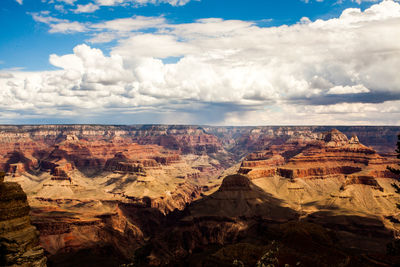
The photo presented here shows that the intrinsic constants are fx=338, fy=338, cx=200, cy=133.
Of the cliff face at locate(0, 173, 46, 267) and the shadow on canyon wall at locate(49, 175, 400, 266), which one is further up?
the cliff face at locate(0, 173, 46, 267)

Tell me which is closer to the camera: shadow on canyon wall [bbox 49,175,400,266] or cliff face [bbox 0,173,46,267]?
cliff face [bbox 0,173,46,267]

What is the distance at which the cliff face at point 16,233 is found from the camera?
135 feet

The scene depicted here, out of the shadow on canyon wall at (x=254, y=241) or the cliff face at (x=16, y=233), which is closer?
the cliff face at (x=16, y=233)

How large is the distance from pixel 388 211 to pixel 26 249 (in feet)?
645

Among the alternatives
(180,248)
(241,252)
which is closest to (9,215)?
(241,252)

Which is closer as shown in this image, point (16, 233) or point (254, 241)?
point (16, 233)

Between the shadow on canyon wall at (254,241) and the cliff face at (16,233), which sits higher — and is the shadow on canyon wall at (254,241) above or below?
below

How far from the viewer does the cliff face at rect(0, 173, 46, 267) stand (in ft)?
135

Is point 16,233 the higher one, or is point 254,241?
point 16,233

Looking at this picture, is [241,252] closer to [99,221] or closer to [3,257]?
[3,257]

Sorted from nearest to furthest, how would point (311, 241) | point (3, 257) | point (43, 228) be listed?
point (3, 257), point (311, 241), point (43, 228)

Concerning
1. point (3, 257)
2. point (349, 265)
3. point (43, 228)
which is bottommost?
point (43, 228)

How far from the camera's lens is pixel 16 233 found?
4269cm

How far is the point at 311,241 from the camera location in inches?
3688
